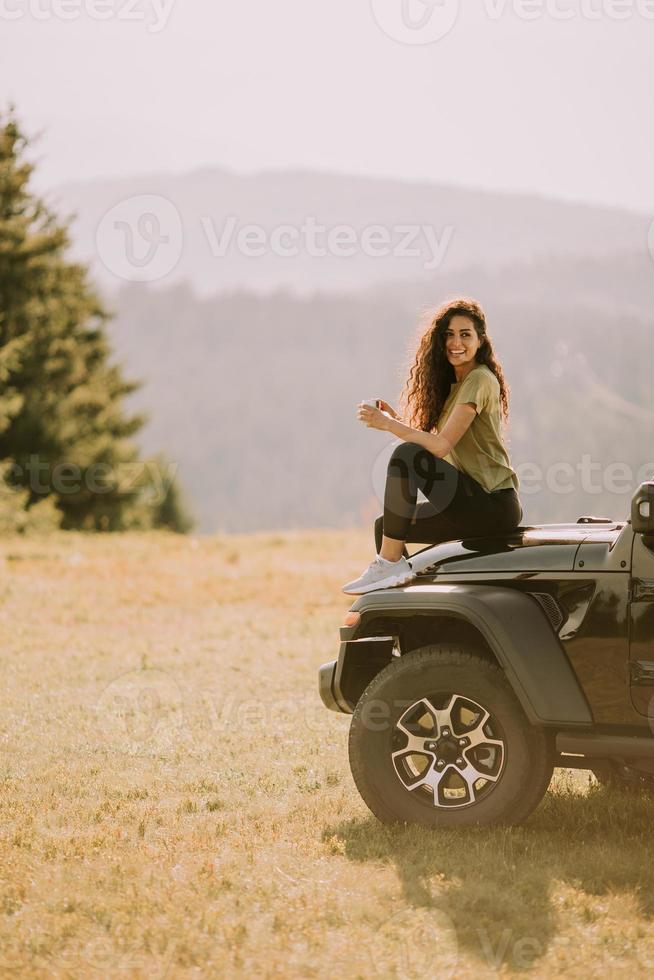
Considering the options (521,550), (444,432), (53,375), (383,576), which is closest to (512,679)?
(521,550)

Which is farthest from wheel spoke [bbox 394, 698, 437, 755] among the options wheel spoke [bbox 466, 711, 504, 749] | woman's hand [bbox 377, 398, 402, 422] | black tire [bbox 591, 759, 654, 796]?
woman's hand [bbox 377, 398, 402, 422]

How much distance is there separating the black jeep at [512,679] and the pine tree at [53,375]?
1809 centimetres

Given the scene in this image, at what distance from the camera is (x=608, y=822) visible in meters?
5.34

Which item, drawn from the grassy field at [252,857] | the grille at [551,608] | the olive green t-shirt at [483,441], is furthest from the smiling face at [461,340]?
the grassy field at [252,857]

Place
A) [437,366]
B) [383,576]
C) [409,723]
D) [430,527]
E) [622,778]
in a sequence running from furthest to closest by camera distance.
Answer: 1. [437,366]
2. [622,778]
3. [430,527]
4. [383,576]
5. [409,723]

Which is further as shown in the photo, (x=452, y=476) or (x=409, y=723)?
(x=452, y=476)

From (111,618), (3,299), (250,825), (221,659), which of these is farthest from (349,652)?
(3,299)

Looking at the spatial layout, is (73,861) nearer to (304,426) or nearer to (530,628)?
(530,628)

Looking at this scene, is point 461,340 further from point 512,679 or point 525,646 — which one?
point 512,679

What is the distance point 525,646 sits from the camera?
190 inches

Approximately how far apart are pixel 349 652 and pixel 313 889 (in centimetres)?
137

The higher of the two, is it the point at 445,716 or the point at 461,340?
the point at 461,340

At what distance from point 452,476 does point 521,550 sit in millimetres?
592

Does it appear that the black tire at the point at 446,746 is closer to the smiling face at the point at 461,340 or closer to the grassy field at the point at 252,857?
the grassy field at the point at 252,857
